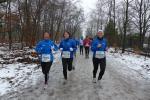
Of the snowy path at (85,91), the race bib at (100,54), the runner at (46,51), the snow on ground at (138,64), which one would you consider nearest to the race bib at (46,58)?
the runner at (46,51)

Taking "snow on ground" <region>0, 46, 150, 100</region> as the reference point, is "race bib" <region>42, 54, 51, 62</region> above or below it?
above

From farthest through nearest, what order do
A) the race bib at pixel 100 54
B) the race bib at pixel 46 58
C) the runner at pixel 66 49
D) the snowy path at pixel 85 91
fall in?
1. the runner at pixel 66 49
2. the race bib at pixel 100 54
3. the race bib at pixel 46 58
4. the snowy path at pixel 85 91

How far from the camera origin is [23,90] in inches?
391

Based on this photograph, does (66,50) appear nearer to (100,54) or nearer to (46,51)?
(46,51)

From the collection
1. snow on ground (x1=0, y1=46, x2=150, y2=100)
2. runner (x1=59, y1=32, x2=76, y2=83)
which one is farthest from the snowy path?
runner (x1=59, y1=32, x2=76, y2=83)

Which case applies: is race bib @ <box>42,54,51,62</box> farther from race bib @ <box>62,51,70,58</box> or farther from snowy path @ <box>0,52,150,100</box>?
race bib @ <box>62,51,70,58</box>

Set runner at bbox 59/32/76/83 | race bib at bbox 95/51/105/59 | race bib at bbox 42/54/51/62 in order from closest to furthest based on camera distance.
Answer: race bib at bbox 42/54/51/62, race bib at bbox 95/51/105/59, runner at bbox 59/32/76/83

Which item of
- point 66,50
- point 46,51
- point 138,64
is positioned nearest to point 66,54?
point 66,50

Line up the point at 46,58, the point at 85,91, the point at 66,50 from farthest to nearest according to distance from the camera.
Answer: the point at 66,50
the point at 46,58
the point at 85,91

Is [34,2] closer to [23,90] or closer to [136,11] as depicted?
[136,11]

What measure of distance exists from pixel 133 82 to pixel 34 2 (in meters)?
29.1

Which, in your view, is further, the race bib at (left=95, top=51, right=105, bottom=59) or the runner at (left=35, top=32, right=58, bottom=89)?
the race bib at (left=95, top=51, right=105, bottom=59)

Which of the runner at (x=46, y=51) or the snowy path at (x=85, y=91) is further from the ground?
the runner at (x=46, y=51)

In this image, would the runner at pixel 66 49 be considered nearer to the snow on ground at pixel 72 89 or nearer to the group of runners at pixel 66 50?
the group of runners at pixel 66 50
